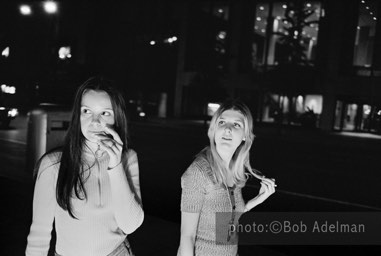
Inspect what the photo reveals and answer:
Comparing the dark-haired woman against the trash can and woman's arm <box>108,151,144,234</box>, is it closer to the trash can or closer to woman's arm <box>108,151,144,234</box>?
woman's arm <box>108,151,144,234</box>

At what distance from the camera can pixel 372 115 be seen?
96.1ft

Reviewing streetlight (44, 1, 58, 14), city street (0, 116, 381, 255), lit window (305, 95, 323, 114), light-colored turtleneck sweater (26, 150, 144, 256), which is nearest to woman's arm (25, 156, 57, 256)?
light-colored turtleneck sweater (26, 150, 144, 256)

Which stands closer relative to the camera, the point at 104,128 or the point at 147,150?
the point at 104,128

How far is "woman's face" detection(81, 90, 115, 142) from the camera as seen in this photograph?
2045mm

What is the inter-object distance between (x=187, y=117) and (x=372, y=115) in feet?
58.6

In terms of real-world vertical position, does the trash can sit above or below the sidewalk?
above

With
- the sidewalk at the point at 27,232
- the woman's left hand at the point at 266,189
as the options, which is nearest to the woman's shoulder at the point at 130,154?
the woman's left hand at the point at 266,189

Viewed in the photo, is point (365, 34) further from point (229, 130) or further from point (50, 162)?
point (50, 162)

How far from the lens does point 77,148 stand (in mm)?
2051

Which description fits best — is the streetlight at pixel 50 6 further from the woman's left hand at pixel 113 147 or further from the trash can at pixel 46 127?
the woman's left hand at pixel 113 147

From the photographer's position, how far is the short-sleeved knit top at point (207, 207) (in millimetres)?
2229

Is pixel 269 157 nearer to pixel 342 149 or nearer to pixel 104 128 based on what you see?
pixel 342 149

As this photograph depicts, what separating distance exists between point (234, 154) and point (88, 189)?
1187mm

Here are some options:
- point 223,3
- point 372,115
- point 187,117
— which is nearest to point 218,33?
point 223,3
